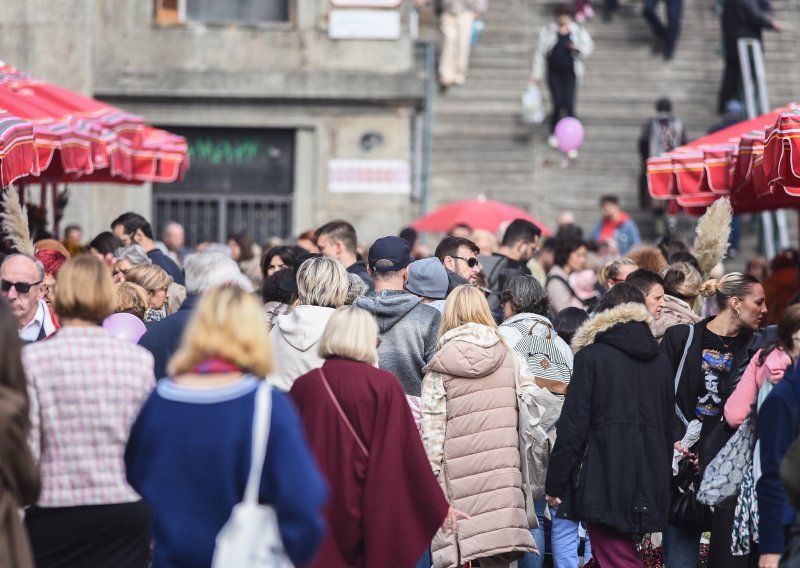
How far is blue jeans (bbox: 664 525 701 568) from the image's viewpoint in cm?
939

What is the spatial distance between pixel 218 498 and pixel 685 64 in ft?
64.4

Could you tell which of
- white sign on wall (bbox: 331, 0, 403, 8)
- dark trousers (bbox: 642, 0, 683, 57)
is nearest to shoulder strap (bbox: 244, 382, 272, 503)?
white sign on wall (bbox: 331, 0, 403, 8)

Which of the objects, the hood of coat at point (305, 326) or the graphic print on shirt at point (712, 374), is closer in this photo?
the hood of coat at point (305, 326)

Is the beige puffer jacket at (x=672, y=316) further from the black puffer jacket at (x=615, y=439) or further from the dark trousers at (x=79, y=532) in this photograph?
the dark trousers at (x=79, y=532)

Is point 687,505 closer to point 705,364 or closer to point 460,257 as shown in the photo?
point 705,364

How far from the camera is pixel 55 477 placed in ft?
19.4

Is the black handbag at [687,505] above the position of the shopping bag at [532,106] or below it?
below

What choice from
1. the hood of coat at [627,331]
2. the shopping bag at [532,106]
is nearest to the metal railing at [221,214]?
the shopping bag at [532,106]

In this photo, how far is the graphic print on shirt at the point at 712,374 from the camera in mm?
9164

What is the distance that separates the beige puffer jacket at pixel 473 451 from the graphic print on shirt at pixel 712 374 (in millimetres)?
1232

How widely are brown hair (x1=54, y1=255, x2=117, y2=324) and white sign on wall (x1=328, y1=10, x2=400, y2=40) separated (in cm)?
1559

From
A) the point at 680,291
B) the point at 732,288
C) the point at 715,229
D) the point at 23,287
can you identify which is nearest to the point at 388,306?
the point at 732,288

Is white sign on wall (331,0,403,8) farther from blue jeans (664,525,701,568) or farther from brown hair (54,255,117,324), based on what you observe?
brown hair (54,255,117,324)

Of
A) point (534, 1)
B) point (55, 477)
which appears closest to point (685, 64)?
point (534, 1)
